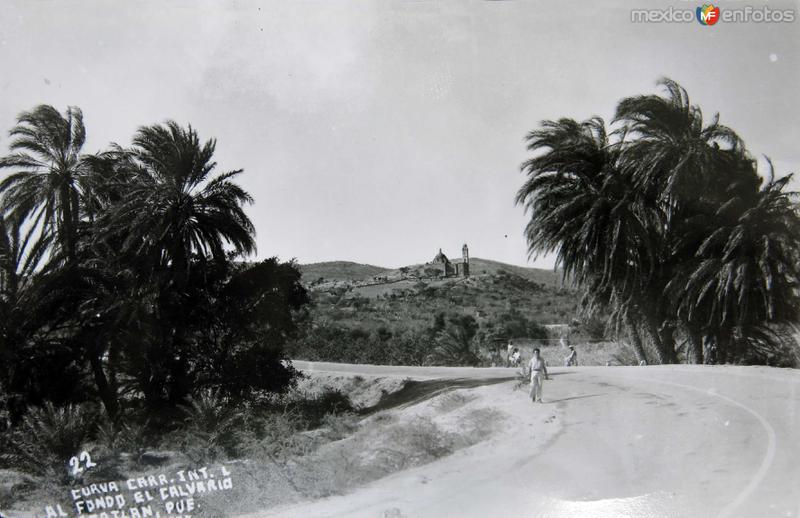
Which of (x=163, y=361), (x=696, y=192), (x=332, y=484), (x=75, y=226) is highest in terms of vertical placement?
(x=696, y=192)

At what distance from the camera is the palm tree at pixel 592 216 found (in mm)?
27703

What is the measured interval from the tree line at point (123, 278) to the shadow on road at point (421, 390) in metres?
4.01

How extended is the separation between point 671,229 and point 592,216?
3398 millimetres

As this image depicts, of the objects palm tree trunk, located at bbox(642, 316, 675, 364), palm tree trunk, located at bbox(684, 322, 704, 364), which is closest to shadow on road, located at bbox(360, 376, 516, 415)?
palm tree trunk, located at bbox(642, 316, 675, 364)

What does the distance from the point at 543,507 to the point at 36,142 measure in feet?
63.3

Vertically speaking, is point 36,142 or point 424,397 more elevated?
point 36,142

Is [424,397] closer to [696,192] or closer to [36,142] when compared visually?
[696,192]

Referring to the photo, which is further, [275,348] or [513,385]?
[275,348]

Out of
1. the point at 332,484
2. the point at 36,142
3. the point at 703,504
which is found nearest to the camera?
the point at 703,504

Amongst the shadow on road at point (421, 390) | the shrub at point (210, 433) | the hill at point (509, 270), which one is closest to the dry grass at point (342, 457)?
the shrub at point (210, 433)

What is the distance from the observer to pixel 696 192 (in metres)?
25.4

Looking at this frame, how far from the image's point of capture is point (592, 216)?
2825 cm

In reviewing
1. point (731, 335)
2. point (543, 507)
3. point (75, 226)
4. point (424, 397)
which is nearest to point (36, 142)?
point (75, 226)

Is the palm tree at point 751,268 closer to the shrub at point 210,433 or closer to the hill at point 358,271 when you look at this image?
the shrub at point 210,433
